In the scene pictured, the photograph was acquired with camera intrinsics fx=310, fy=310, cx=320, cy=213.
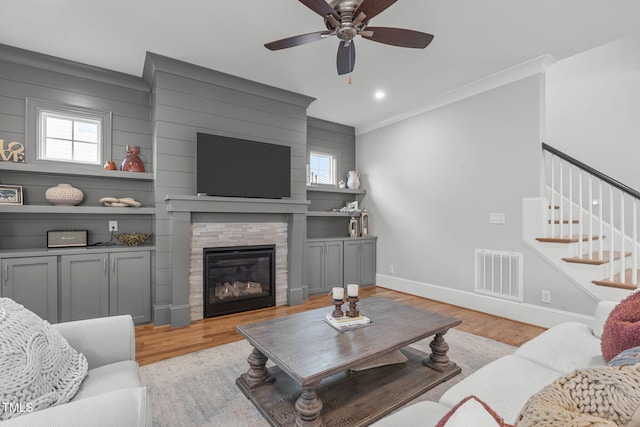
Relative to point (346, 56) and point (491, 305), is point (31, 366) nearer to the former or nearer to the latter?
point (346, 56)

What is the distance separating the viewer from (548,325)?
3.23 m

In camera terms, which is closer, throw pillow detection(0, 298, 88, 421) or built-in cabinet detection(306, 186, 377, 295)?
throw pillow detection(0, 298, 88, 421)

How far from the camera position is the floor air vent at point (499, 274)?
351 cm

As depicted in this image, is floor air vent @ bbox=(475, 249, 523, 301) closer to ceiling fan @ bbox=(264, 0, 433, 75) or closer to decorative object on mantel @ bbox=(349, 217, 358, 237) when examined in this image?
decorative object on mantel @ bbox=(349, 217, 358, 237)

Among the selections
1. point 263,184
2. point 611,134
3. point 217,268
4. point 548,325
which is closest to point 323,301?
point 217,268

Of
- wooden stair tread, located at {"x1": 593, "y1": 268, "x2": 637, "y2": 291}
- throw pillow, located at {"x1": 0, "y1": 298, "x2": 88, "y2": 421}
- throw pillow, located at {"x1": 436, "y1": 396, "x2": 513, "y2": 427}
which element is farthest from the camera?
wooden stair tread, located at {"x1": 593, "y1": 268, "x2": 637, "y2": 291}

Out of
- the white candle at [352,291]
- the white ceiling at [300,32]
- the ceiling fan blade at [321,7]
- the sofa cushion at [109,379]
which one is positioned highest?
the white ceiling at [300,32]

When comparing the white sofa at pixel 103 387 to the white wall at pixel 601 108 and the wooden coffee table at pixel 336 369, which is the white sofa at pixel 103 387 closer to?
the wooden coffee table at pixel 336 369

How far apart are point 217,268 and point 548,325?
3663 mm

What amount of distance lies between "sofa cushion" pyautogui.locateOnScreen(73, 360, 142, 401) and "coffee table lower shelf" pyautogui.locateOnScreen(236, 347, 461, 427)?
745 mm

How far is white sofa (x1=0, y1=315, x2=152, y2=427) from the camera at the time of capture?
0.86 m

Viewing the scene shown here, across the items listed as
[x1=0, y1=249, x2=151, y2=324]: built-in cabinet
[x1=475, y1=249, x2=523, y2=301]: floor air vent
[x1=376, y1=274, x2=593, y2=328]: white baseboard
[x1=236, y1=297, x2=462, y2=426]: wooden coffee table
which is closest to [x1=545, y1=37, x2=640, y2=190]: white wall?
[x1=475, y1=249, x2=523, y2=301]: floor air vent

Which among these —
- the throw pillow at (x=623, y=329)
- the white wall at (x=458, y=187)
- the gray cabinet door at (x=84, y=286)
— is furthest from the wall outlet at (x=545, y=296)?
the gray cabinet door at (x=84, y=286)

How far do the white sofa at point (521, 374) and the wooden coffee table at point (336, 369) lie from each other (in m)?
0.49
